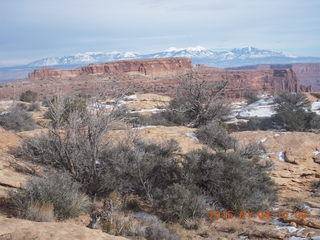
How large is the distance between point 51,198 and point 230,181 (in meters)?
3.99

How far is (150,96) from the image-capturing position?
98.1ft

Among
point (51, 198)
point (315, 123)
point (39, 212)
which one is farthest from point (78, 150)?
point (315, 123)

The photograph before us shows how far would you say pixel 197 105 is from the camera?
14.6 meters

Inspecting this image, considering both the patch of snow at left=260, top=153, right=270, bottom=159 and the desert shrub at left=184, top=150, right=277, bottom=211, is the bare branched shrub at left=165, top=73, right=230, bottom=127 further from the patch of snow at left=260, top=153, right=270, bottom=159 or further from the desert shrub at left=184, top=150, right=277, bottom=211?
the desert shrub at left=184, top=150, right=277, bottom=211

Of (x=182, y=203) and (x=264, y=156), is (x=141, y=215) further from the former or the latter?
(x=264, y=156)

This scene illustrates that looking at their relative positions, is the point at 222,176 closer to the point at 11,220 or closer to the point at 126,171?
the point at 126,171

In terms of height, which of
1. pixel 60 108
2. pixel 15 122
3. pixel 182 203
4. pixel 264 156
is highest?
pixel 60 108

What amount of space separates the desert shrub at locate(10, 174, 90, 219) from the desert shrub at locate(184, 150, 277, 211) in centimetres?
269

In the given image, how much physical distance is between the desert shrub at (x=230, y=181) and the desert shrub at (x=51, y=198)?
2.69 m

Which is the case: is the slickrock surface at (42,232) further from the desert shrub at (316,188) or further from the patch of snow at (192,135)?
the desert shrub at (316,188)

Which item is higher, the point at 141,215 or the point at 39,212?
the point at 39,212

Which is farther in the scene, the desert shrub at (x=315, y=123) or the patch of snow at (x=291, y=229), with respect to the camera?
the desert shrub at (x=315, y=123)

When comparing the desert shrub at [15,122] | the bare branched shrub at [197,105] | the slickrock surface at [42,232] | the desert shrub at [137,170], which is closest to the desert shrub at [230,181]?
the desert shrub at [137,170]

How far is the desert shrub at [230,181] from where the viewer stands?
6637mm
